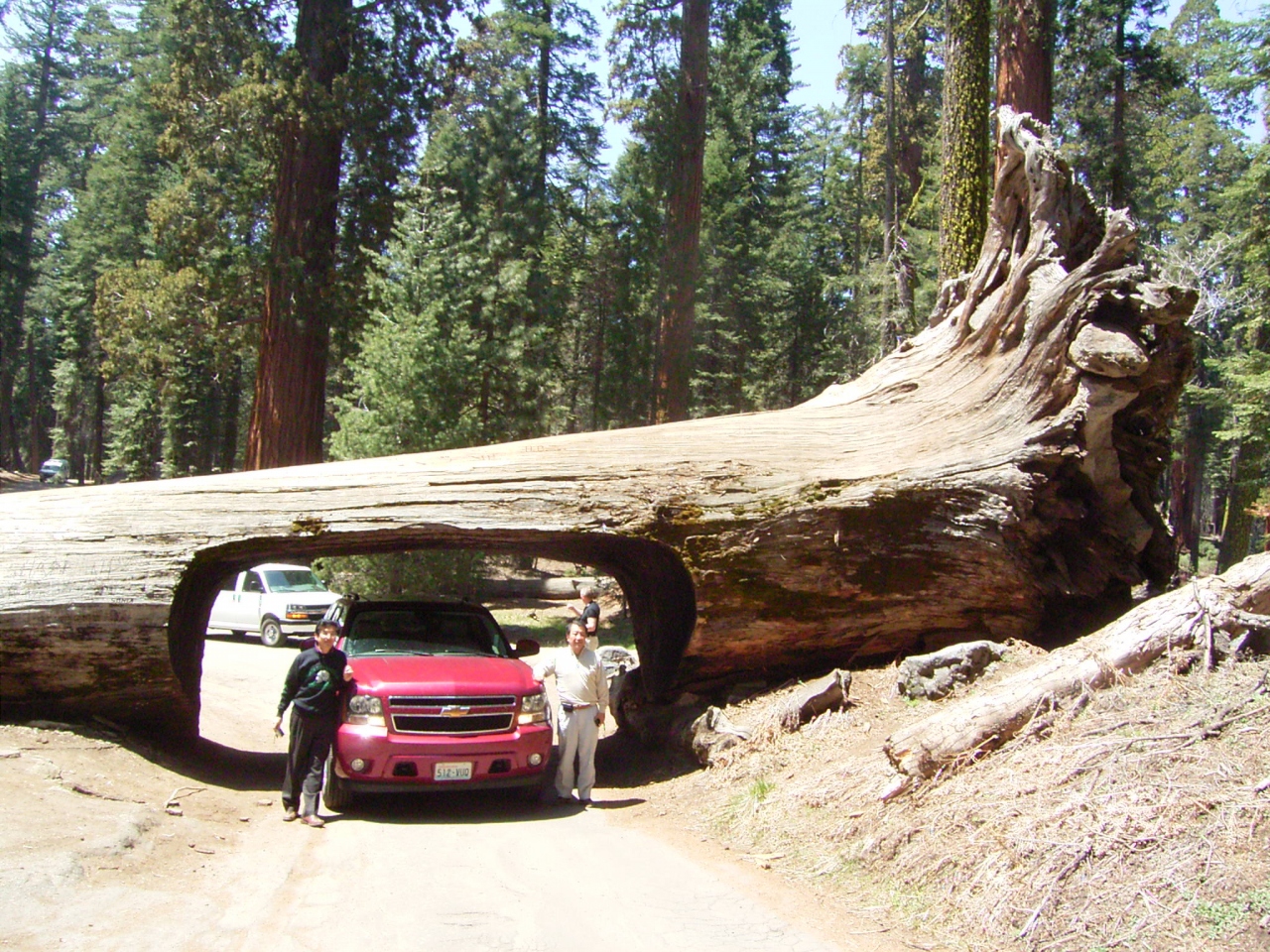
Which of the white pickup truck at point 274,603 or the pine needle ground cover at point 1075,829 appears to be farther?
the white pickup truck at point 274,603

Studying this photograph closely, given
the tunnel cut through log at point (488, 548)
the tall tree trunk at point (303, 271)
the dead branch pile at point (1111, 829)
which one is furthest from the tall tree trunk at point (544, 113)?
the dead branch pile at point (1111, 829)

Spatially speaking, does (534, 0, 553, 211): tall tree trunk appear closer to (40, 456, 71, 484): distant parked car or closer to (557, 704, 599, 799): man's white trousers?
(557, 704, 599, 799): man's white trousers

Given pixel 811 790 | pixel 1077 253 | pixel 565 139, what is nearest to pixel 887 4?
pixel 565 139

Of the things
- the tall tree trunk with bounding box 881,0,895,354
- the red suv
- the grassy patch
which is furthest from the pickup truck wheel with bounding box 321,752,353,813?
the tall tree trunk with bounding box 881,0,895,354

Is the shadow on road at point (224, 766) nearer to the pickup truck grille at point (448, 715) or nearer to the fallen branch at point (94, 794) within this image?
the fallen branch at point (94, 794)

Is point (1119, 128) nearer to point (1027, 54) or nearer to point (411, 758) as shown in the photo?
point (1027, 54)

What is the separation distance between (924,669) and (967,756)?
2010mm

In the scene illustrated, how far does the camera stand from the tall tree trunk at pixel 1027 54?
13023 mm

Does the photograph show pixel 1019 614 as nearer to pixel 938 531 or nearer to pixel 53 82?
pixel 938 531

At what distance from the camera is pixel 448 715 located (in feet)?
25.5

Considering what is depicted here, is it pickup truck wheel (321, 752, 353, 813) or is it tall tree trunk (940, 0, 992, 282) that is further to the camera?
tall tree trunk (940, 0, 992, 282)

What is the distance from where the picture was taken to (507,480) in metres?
9.04

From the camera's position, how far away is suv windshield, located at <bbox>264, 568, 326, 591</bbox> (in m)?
22.5

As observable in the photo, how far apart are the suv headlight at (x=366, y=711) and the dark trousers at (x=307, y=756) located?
0.58 feet
